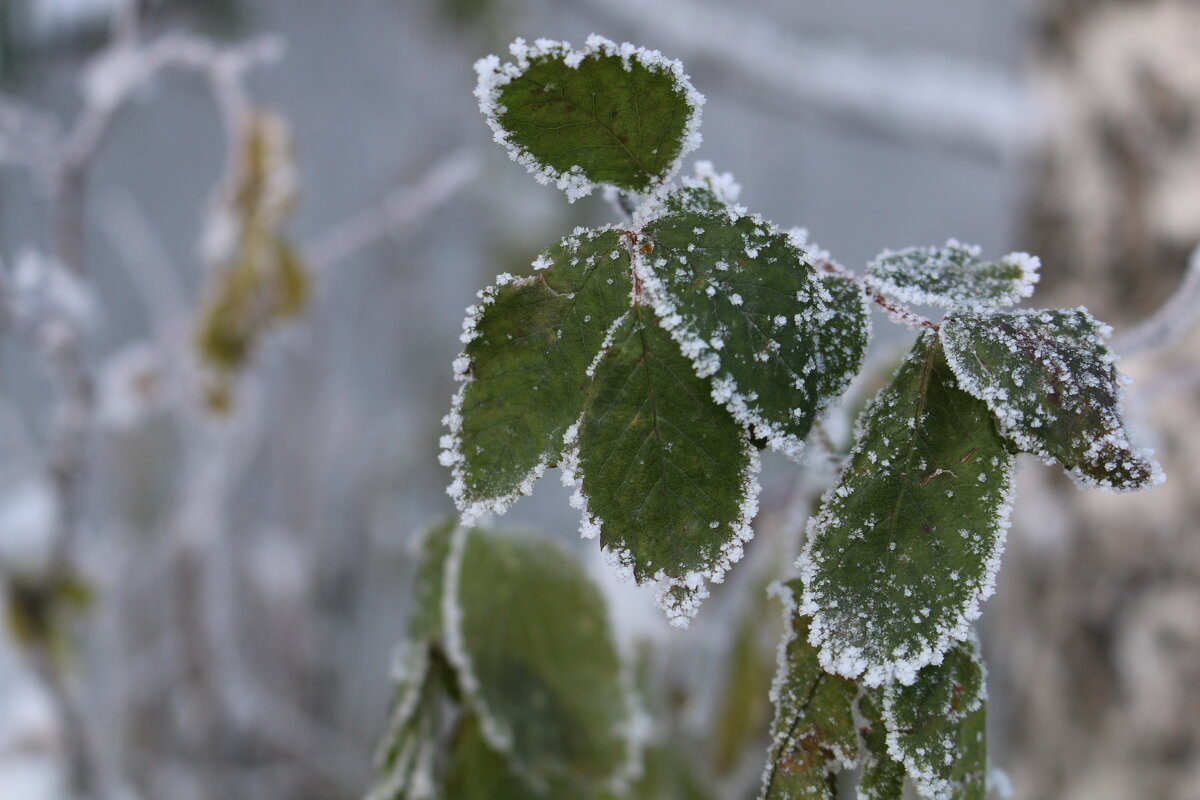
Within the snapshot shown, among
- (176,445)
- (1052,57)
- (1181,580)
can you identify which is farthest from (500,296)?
(176,445)

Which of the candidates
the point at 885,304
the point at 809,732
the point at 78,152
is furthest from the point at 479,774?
the point at 78,152

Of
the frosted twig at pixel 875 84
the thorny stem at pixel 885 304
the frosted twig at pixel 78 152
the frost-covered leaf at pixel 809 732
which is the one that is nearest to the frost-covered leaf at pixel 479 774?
the frost-covered leaf at pixel 809 732

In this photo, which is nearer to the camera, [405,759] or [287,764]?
[405,759]

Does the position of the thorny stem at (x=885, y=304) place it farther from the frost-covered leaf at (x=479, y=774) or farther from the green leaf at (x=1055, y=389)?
the frost-covered leaf at (x=479, y=774)

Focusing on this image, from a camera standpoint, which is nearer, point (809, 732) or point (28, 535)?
point (809, 732)

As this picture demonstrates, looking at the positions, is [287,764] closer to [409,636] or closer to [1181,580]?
[409,636]

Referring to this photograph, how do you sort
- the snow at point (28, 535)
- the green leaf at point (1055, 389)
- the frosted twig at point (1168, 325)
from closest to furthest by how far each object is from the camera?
1. the green leaf at point (1055, 389)
2. the frosted twig at point (1168, 325)
3. the snow at point (28, 535)

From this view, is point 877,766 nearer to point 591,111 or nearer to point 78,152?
point 591,111
